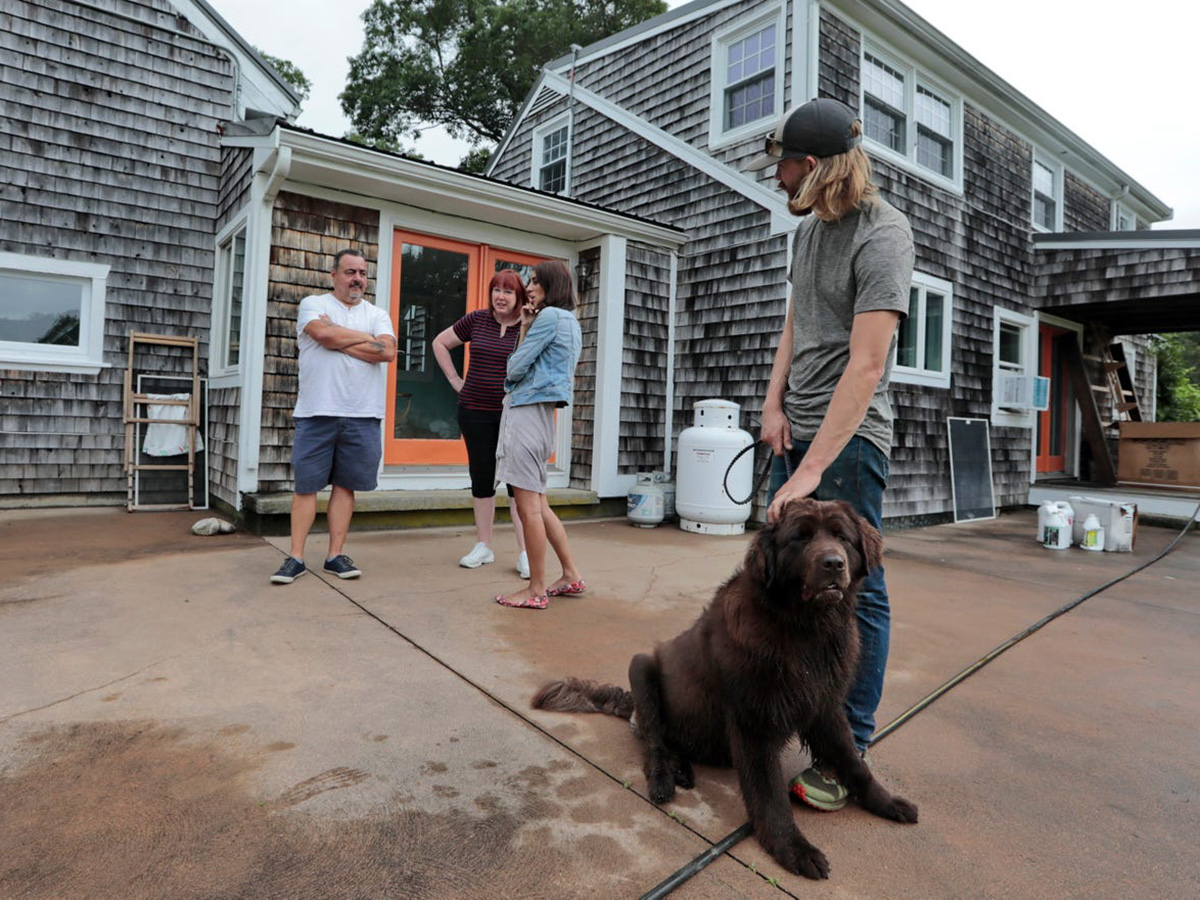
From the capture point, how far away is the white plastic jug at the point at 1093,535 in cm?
591

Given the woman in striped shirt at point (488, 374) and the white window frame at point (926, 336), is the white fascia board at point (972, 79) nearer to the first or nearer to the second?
the white window frame at point (926, 336)

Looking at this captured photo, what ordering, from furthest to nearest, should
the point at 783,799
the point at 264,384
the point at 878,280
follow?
1. the point at 264,384
2. the point at 878,280
3. the point at 783,799

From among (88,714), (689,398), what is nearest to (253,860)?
(88,714)

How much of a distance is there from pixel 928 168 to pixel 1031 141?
2709 mm

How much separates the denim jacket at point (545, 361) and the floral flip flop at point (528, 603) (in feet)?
3.00

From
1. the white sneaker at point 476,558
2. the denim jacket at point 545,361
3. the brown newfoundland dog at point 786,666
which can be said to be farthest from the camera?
the white sneaker at point 476,558

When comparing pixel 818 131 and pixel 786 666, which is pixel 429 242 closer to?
pixel 818 131

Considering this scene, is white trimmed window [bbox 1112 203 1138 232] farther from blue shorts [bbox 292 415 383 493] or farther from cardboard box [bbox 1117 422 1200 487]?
blue shorts [bbox 292 415 383 493]

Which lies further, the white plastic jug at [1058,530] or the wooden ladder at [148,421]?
the white plastic jug at [1058,530]

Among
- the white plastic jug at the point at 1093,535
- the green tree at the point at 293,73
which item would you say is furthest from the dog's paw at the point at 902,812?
the green tree at the point at 293,73

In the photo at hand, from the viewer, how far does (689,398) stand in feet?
22.5

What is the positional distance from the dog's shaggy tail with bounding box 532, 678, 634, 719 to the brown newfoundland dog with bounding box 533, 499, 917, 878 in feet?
1.36

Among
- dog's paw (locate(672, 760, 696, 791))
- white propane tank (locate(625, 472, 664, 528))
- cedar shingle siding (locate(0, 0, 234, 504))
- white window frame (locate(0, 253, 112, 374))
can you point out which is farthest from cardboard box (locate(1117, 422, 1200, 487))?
white window frame (locate(0, 253, 112, 374))

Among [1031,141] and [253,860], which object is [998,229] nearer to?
[1031,141]
